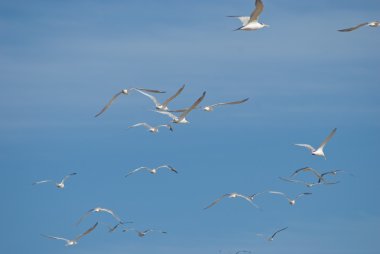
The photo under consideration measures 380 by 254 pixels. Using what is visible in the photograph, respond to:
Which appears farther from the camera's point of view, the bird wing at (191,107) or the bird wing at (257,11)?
the bird wing at (191,107)

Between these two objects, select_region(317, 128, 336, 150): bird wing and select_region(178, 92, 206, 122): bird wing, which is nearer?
select_region(178, 92, 206, 122): bird wing

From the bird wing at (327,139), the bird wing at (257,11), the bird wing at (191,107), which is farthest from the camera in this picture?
the bird wing at (327,139)

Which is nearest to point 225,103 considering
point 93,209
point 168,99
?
point 168,99

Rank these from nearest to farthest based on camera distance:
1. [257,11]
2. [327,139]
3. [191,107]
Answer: [257,11], [191,107], [327,139]

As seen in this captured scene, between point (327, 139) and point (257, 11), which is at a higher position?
point (257, 11)

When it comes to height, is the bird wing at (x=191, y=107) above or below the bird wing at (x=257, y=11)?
below

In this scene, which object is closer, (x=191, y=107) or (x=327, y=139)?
(x=191, y=107)

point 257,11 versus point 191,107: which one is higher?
point 257,11

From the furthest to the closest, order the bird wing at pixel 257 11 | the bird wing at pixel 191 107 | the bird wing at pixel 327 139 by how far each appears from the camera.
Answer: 1. the bird wing at pixel 327 139
2. the bird wing at pixel 191 107
3. the bird wing at pixel 257 11

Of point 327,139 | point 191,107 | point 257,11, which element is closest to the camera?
point 257,11

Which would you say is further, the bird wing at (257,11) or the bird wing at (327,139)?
the bird wing at (327,139)

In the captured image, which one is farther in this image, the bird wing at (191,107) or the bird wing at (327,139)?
the bird wing at (327,139)

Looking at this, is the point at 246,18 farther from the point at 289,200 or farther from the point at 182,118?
the point at 289,200

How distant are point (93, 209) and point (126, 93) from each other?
1358 cm
